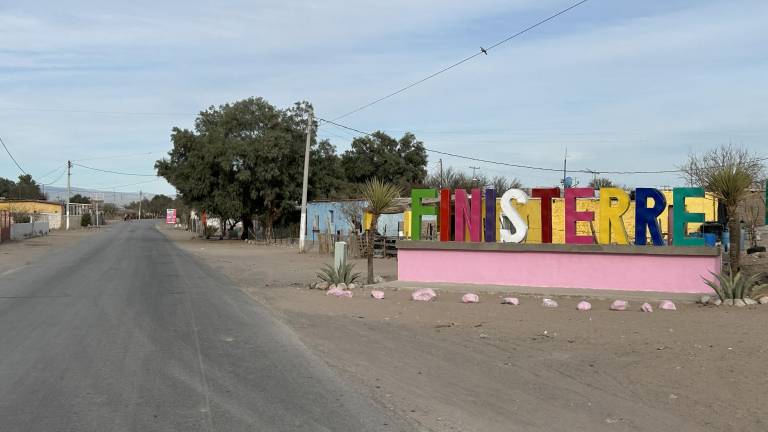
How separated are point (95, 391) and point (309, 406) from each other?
230 cm

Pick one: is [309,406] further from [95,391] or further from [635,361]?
[635,361]

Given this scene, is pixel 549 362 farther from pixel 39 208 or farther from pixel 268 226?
pixel 39 208

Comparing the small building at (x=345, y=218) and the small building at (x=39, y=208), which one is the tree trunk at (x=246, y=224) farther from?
the small building at (x=39, y=208)

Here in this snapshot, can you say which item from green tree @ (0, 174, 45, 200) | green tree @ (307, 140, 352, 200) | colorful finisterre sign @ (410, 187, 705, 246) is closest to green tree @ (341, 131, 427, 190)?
green tree @ (307, 140, 352, 200)

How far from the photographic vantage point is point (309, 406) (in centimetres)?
649

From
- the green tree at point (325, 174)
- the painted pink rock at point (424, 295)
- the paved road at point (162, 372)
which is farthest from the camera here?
the green tree at point (325, 174)

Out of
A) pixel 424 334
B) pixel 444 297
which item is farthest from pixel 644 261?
pixel 424 334

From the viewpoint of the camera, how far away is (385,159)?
243 feet

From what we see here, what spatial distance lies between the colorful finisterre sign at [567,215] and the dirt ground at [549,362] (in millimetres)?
3161

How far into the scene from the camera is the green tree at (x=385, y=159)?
73750 millimetres

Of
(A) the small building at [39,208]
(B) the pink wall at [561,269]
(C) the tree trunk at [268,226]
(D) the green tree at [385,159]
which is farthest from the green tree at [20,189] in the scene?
(B) the pink wall at [561,269]

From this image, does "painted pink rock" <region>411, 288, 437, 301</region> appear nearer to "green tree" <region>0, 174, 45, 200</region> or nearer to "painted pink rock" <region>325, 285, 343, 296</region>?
"painted pink rock" <region>325, 285, 343, 296</region>

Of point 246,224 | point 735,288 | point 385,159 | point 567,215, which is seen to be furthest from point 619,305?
point 385,159

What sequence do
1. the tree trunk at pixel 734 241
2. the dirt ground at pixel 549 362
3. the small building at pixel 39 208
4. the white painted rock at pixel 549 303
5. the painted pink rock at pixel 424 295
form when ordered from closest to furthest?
the dirt ground at pixel 549 362
the white painted rock at pixel 549 303
the tree trunk at pixel 734 241
the painted pink rock at pixel 424 295
the small building at pixel 39 208
